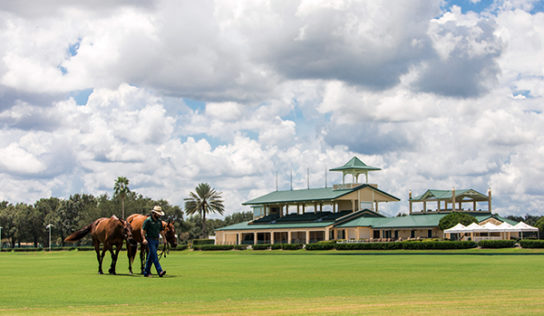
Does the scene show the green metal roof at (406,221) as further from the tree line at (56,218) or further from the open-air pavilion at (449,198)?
the tree line at (56,218)

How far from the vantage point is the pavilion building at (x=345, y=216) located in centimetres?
9531

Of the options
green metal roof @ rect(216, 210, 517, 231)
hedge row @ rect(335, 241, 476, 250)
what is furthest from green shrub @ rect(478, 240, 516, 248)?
green metal roof @ rect(216, 210, 517, 231)

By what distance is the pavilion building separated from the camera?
95312mm

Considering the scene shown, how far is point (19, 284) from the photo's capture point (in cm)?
2198

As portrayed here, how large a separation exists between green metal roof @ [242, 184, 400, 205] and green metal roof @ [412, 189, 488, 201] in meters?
13.7

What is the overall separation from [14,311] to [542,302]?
1059cm

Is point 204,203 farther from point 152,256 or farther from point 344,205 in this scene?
point 152,256

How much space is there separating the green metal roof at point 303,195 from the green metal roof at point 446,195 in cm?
1373

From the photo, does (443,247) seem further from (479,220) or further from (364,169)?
(364,169)

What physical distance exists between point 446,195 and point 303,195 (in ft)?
81.8

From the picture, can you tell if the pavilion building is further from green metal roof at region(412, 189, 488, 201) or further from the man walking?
the man walking

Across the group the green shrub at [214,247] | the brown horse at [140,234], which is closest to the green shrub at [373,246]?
the green shrub at [214,247]

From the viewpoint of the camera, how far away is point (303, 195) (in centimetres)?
11275

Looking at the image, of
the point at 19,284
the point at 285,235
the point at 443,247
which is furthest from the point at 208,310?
the point at 285,235
